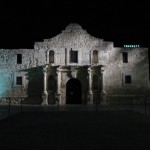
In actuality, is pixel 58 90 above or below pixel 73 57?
below

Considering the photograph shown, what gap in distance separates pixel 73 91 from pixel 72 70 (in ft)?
7.94

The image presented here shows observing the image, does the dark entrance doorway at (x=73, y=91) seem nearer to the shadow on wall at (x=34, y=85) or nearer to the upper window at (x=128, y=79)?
the shadow on wall at (x=34, y=85)

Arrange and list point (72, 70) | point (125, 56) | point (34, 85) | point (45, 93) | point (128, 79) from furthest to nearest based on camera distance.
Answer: point (125, 56) < point (128, 79) < point (34, 85) < point (72, 70) < point (45, 93)

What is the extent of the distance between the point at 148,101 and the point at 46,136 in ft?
86.3

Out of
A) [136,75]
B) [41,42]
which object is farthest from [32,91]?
[136,75]

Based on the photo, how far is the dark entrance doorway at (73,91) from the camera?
1389 inches

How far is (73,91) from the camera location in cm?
3544

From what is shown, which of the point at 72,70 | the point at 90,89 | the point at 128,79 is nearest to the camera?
the point at 90,89

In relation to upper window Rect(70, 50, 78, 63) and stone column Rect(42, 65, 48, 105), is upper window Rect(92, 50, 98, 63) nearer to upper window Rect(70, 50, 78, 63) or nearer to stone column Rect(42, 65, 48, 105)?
upper window Rect(70, 50, 78, 63)

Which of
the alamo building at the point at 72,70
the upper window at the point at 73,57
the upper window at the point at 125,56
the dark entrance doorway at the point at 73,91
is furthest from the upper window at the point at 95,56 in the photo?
the upper window at the point at 125,56

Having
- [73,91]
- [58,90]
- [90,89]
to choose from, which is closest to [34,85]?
[58,90]

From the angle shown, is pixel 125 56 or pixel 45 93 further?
pixel 125 56

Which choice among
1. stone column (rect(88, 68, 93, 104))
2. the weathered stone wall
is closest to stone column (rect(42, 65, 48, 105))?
stone column (rect(88, 68, 93, 104))

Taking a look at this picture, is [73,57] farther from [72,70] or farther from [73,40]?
[73,40]
